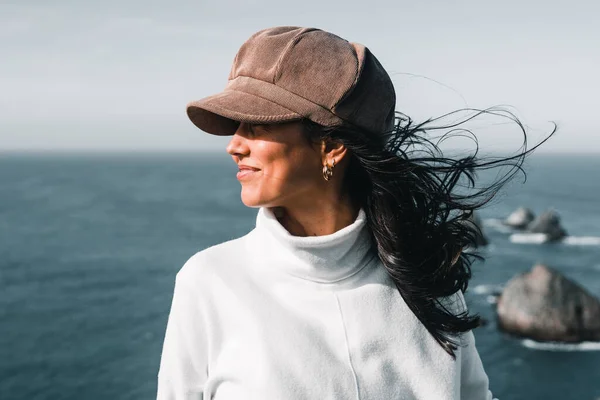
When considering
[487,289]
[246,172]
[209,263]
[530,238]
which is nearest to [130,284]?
[487,289]

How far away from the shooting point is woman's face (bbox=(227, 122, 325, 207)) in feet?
6.89

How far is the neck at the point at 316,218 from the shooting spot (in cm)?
236

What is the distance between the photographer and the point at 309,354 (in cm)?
229

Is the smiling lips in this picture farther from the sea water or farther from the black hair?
the sea water

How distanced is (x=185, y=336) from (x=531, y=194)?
9816 centimetres

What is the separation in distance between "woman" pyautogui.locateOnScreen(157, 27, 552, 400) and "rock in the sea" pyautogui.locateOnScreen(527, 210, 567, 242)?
171 ft

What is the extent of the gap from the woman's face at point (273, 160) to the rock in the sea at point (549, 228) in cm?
5274

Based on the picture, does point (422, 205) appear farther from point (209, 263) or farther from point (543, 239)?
point (543, 239)

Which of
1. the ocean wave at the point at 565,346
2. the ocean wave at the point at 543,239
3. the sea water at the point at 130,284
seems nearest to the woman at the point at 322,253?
the sea water at the point at 130,284

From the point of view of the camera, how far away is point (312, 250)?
2.32 meters

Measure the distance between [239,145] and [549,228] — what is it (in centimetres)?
5444

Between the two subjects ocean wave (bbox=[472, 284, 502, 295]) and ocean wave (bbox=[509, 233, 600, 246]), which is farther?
ocean wave (bbox=[509, 233, 600, 246])

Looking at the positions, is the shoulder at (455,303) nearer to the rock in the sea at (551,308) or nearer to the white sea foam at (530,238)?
the rock in the sea at (551,308)

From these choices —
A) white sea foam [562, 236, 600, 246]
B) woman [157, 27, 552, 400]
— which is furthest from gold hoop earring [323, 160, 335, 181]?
white sea foam [562, 236, 600, 246]
